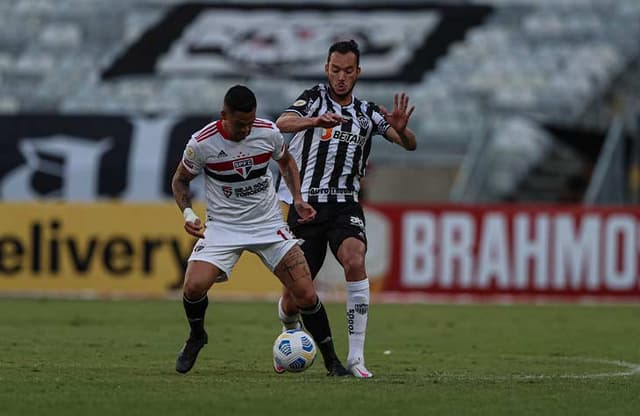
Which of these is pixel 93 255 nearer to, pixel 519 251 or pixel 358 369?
pixel 519 251

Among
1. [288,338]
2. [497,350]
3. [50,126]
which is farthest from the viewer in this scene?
[50,126]

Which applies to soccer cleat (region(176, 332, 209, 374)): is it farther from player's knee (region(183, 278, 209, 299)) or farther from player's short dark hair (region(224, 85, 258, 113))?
player's short dark hair (region(224, 85, 258, 113))

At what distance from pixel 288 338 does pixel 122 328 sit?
5497 millimetres

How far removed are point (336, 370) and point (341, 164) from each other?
1.57 metres

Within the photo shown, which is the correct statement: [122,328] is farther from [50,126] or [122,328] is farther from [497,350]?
[50,126]

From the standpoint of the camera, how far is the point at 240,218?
9.35 metres

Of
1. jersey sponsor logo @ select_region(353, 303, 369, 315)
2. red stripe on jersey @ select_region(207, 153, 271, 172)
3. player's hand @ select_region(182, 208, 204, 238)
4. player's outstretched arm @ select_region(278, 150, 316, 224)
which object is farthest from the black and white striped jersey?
player's hand @ select_region(182, 208, 204, 238)

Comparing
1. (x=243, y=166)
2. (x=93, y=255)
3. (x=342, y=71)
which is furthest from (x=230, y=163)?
(x=93, y=255)

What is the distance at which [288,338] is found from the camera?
938cm

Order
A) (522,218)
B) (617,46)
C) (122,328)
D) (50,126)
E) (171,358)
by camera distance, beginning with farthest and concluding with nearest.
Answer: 1. (617,46)
2. (50,126)
3. (522,218)
4. (122,328)
5. (171,358)

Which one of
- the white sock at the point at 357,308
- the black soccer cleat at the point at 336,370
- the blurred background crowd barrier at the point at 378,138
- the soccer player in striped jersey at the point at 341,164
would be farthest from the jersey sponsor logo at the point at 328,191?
the blurred background crowd barrier at the point at 378,138

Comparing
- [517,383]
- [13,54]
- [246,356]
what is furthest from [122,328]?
[13,54]

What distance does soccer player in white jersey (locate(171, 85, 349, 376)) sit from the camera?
920 cm

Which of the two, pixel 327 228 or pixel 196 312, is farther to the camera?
pixel 327 228
